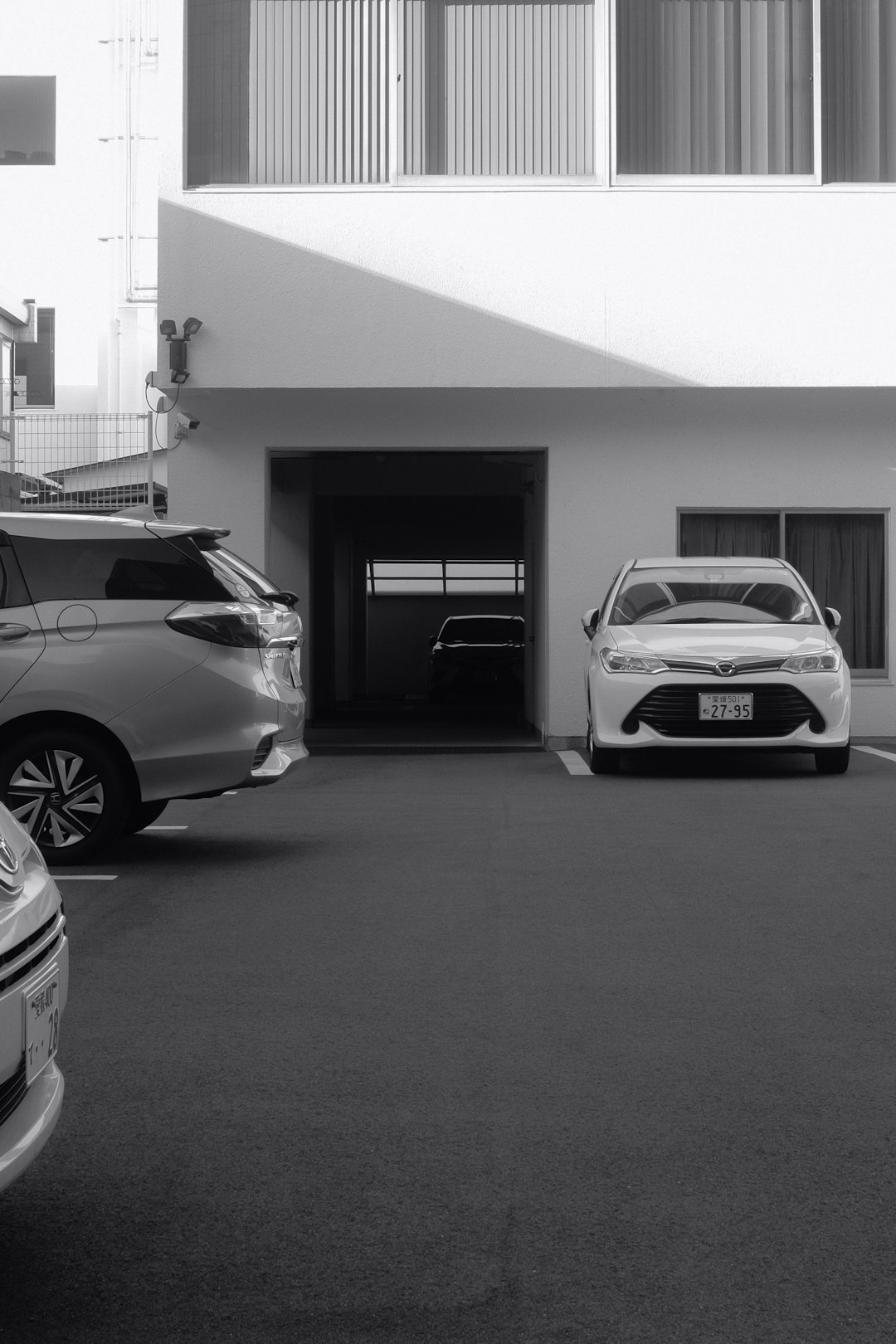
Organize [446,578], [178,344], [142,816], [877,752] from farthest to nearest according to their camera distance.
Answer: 1. [446,578]
2. [178,344]
3. [877,752]
4. [142,816]

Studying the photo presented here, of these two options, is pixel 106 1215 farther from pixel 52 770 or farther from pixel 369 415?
pixel 369 415

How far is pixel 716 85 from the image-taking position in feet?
54.5

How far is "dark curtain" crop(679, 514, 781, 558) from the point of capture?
1705 centimetres

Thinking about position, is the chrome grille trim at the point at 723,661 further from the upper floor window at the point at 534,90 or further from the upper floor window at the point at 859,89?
the upper floor window at the point at 859,89

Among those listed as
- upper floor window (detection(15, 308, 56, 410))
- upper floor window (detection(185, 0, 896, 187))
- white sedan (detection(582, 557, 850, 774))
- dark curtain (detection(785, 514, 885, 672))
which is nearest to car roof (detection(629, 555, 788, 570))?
white sedan (detection(582, 557, 850, 774))

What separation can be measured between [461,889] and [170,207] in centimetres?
1027

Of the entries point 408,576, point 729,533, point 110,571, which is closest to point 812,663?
point 729,533

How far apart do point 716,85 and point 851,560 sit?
4.85 meters

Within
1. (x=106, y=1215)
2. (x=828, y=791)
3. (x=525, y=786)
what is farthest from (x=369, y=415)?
(x=106, y=1215)

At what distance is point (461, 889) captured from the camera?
25.5 feet

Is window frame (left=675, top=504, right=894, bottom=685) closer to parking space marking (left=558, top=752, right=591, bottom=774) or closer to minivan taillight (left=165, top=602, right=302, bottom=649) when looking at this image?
parking space marking (left=558, top=752, right=591, bottom=774)

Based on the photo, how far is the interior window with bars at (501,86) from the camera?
1648cm

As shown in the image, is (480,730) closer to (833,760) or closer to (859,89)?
(833,760)

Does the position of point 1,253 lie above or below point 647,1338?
above
